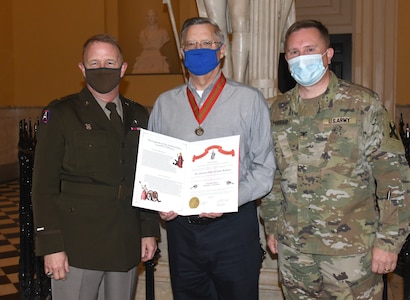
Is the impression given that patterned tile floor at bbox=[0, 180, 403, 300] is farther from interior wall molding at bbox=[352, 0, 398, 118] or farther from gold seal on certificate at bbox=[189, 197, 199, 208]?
interior wall molding at bbox=[352, 0, 398, 118]

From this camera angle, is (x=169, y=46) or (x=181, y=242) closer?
(x=181, y=242)

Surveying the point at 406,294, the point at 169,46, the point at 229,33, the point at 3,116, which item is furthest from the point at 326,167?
the point at 3,116

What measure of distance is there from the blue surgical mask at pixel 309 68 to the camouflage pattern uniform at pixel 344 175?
0.09 meters

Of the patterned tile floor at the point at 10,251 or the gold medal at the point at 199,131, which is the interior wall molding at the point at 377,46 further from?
the gold medal at the point at 199,131

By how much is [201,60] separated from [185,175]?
0.53 metres

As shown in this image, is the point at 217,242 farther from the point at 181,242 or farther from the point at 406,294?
the point at 406,294

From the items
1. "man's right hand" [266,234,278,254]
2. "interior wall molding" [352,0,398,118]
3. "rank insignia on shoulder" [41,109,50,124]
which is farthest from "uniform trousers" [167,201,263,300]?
"interior wall molding" [352,0,398,118]

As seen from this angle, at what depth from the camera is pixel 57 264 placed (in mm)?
2457

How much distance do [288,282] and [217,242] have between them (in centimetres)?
40

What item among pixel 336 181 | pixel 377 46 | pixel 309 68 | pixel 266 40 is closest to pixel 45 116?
pixel 309 68

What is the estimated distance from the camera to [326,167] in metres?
2.43

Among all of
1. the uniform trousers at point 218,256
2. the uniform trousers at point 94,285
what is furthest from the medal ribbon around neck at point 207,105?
the uniform trousers at point 94,285

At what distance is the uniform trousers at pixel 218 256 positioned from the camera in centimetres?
253

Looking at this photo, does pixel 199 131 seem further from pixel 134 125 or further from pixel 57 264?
pixel 57 264
